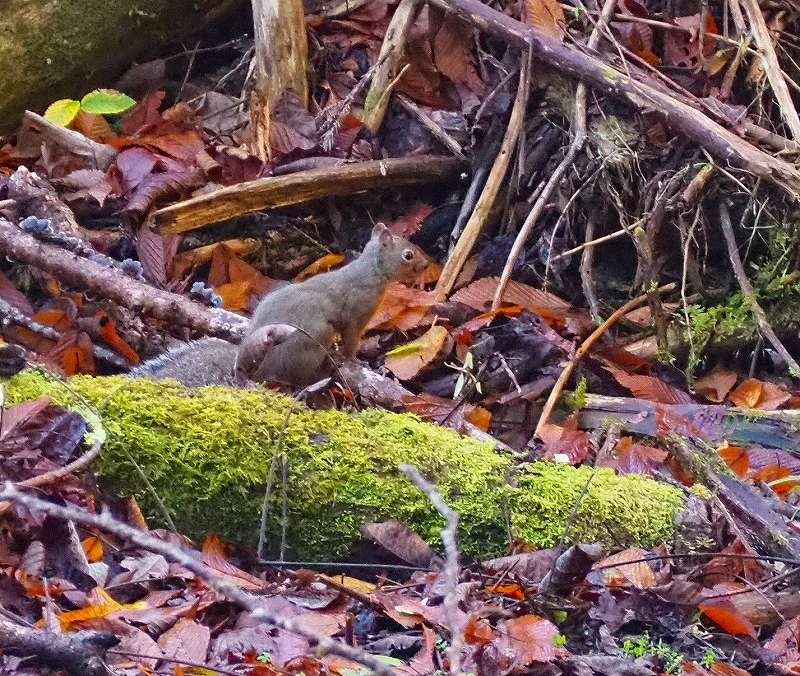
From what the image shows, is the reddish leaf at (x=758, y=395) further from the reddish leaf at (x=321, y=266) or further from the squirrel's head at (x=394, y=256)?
the reddish leaf at (x=321, y=266)

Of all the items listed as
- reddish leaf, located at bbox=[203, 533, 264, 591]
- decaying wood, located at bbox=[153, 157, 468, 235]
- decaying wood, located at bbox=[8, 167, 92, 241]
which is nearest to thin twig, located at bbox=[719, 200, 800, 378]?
decaying wood, located at bbox=[153, 157, 468, 235]

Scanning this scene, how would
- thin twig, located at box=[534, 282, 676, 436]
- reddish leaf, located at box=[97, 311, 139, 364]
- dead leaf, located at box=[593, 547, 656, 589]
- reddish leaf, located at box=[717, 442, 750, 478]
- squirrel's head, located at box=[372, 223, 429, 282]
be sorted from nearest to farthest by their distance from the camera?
dead leaf, located at box=[593, 547, 656, 589]
reddish leaf, located at box=[717, 442, 750, 478]
reddish leaf, located at box=[97, 311, 139, 364]
thin twig, located at box=[534, 282, 676, 436]
squirrel's head, located at box=[372, 223, 429, 282]

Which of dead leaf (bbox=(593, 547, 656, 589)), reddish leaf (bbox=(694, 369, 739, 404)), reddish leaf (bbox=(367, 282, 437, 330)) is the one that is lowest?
reddish leaf (bbox=(694, 369, 739, 404))

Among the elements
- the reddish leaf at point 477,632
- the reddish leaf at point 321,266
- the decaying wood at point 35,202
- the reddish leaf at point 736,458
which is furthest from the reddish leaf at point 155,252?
the reddish leaf at point 477,632

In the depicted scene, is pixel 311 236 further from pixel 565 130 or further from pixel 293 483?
pixel 293 483

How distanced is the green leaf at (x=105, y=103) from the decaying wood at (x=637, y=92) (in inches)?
79.7

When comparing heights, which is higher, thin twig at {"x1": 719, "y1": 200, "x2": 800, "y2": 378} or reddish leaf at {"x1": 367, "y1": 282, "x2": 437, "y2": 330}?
thin twig at {"x1": 719, "y1": 200, "x2": 800, "y2": 378}

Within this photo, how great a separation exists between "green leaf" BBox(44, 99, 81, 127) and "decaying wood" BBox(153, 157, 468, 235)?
94cm

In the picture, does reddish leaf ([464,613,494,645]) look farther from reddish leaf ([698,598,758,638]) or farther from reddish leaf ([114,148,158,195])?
reddish leaf ([114,148,158,195])

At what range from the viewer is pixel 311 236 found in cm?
614

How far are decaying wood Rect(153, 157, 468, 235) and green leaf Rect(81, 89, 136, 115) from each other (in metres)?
0.81

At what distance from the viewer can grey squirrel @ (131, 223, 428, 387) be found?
12.9 ft

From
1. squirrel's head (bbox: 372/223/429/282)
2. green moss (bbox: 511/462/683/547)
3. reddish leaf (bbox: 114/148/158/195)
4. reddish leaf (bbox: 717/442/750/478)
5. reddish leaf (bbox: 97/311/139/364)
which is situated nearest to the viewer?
green moss (bbox: 511/462/683/547)

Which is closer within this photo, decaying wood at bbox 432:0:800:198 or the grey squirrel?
the grey squirrel
